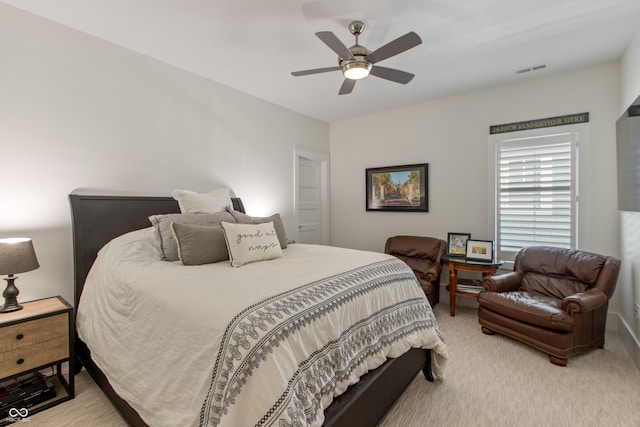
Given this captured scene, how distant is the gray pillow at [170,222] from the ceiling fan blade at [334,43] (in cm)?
167

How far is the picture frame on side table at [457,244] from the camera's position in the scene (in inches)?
149

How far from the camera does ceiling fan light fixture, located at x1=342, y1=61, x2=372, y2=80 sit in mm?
2233

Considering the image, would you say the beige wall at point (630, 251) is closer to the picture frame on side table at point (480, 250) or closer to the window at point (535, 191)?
the window at point (535, 191)

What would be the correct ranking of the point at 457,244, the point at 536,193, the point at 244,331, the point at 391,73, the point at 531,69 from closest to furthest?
the point at 244,331
the point at 391,73
the point at 531,69
the point at 536,193
the point at 457,244

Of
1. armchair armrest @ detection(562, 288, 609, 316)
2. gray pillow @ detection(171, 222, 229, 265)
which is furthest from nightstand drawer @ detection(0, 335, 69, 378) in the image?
armchair armrest @ detection(562, 288, 609, 316)

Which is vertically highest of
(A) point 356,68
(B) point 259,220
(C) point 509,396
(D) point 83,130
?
(A) point 356,68

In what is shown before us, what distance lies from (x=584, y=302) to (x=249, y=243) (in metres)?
2.71

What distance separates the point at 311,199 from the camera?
505 centimetres

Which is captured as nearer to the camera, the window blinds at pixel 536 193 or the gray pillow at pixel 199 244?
the gray pillow at pixel 199 244

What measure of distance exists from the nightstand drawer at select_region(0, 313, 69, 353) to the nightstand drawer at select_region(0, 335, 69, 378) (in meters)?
0.03

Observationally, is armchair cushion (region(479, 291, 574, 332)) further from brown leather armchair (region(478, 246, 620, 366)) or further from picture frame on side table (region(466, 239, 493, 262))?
picture frame on side table (region(466, 239, 493, 262))

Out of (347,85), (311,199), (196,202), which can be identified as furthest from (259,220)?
(311,199)

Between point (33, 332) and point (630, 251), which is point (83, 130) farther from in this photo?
point (630, 251)

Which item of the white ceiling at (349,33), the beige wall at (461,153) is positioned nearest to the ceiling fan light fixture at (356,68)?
the white ceiling at (349,33)
